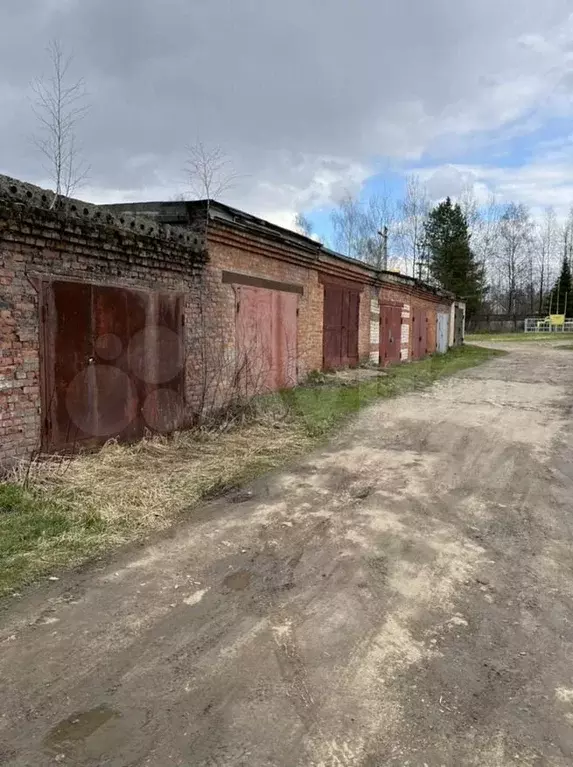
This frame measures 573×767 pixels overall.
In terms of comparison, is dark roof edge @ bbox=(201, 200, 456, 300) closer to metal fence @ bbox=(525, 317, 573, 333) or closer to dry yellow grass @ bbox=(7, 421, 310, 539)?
dry yellow grass @ bbox=(7, 421, 310, 539)

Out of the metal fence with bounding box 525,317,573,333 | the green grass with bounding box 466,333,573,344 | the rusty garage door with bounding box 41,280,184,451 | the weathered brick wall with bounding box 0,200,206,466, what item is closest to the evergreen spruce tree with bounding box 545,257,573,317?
the metal fence with bounding box 525,317,573,333

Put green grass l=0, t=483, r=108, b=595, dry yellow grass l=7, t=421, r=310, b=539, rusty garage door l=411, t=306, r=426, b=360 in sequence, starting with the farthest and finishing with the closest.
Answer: rusty garage door l=411, t=306, r=426, b=360, dry yellow grass l=7, t=421, r=310, b=539, green grass l=0, t=483, r=108, b=595

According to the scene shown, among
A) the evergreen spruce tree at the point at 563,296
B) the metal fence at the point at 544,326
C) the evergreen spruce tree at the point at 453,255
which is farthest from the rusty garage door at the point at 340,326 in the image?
the evergreen spruce tree at the point at 563,296

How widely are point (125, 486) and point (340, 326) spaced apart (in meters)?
9.73

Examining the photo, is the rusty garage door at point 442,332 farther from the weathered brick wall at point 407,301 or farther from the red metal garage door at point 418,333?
the red metal garage door at point 418,333

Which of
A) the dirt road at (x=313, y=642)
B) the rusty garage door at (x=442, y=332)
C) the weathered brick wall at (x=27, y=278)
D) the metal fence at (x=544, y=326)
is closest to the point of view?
the dirt road at (x=313, y=642)

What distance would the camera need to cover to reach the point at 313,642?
2.88 m

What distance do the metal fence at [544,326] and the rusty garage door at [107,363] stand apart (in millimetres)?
47334

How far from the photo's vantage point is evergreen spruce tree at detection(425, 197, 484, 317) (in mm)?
49844

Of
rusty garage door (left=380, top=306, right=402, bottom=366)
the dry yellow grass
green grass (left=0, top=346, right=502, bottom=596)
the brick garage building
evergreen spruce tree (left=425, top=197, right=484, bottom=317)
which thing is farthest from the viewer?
evergreen spruce tree (left=425, top=197, right=484, bottom=317)

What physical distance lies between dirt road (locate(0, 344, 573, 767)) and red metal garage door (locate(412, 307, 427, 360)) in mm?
16387

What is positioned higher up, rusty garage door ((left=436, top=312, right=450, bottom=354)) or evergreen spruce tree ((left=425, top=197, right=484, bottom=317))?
evergreen spruce tree ((left=425, top=197, right=484, bottom=317))

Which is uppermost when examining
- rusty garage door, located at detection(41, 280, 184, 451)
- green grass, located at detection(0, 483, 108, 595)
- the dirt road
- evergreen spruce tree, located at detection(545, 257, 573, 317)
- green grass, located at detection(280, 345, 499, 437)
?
evergreen spruce tree, located at detection(545, 257, 573, 317)

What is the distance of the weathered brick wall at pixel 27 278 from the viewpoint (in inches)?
199
